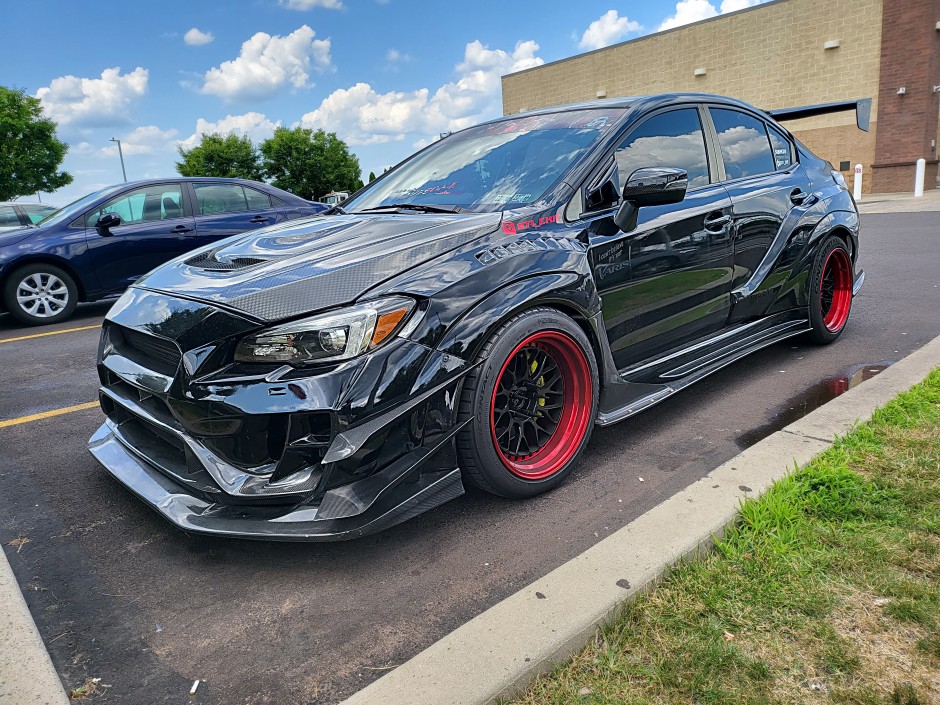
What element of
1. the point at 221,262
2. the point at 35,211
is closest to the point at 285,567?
the point at 221,262

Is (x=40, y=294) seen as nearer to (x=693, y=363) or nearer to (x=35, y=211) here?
(x=35, y=211)

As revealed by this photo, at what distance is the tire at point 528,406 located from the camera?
8.37 feet

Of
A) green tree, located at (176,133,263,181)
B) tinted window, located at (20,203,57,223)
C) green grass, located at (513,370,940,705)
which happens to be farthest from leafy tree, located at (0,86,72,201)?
green grass, located at (513,370,940,705)

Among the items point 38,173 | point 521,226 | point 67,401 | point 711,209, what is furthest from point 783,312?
point 38,173

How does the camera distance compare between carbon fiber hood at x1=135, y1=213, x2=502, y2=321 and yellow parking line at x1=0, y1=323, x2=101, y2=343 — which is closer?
carbon fiber hood at x1=135, y1=213, x2=502, y2=321

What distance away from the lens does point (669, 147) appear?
3.61 metres

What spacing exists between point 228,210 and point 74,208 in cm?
164

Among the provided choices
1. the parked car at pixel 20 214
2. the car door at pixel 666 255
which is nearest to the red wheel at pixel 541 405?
the car door at pixel 666 255

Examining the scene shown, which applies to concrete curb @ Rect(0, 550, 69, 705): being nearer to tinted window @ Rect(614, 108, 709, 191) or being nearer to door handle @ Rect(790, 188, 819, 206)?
tinted window @ Rect(614, 108, 709, 191)

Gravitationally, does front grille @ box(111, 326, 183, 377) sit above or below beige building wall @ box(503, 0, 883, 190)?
below

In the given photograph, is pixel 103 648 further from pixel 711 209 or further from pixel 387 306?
pixel 711 209

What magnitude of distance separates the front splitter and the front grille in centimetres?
41

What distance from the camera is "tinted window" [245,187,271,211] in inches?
340

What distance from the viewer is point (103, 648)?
2070mm
